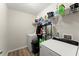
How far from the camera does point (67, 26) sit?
5.15ft

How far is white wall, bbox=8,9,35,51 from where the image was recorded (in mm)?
1332

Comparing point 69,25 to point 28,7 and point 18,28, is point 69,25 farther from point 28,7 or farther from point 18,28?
point 18,28

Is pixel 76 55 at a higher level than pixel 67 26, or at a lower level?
lower

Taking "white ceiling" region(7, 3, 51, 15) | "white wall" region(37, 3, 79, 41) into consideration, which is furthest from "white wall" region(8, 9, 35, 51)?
"white wall" region(37, 3, 79, 41)

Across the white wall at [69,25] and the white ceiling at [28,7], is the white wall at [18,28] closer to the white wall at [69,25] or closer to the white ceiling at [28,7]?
the white ceiling at [28,7]

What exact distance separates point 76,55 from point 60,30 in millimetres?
863

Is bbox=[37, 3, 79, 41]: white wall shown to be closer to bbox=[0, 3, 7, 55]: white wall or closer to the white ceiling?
the white ceiling

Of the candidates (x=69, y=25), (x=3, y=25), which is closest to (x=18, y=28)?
(x=3, y=25)

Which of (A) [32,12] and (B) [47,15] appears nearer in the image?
(A) [32,12]

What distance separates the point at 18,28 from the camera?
140 cm

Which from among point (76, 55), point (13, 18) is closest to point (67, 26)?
point (76, 55)

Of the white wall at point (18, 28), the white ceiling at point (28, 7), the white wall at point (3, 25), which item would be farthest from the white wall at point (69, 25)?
the white wall at point (3, 25)

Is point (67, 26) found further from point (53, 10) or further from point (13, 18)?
point (13, 18)

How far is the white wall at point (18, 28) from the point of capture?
133cm
